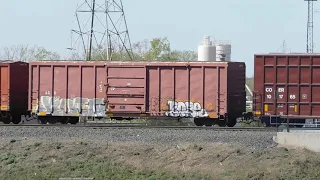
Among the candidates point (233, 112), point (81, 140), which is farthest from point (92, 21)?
point (81, 140)

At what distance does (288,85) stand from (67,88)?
10.2 m

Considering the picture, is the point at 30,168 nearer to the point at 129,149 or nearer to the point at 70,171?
the point at 70,171

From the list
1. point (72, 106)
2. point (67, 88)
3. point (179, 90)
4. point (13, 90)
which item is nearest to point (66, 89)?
point (67, 88)

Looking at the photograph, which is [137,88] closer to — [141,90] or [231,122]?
[141,90]

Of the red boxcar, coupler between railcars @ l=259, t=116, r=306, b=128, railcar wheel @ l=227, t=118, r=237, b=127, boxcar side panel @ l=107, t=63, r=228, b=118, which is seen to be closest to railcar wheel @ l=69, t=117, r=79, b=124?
the red boxcar

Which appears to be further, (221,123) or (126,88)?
(126,88)

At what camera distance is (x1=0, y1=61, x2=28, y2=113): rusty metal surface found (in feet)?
94.8

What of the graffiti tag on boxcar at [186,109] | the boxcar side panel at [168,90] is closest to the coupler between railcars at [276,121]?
the boxcar side panel at [168,90]

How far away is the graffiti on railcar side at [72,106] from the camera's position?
28.0 m

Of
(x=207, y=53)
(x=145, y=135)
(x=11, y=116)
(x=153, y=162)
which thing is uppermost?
(x=207, y=53)

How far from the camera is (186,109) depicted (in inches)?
1062

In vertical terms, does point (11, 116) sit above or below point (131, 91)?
below

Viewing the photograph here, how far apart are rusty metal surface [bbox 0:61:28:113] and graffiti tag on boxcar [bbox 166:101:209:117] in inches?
301

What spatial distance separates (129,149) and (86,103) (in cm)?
1093
